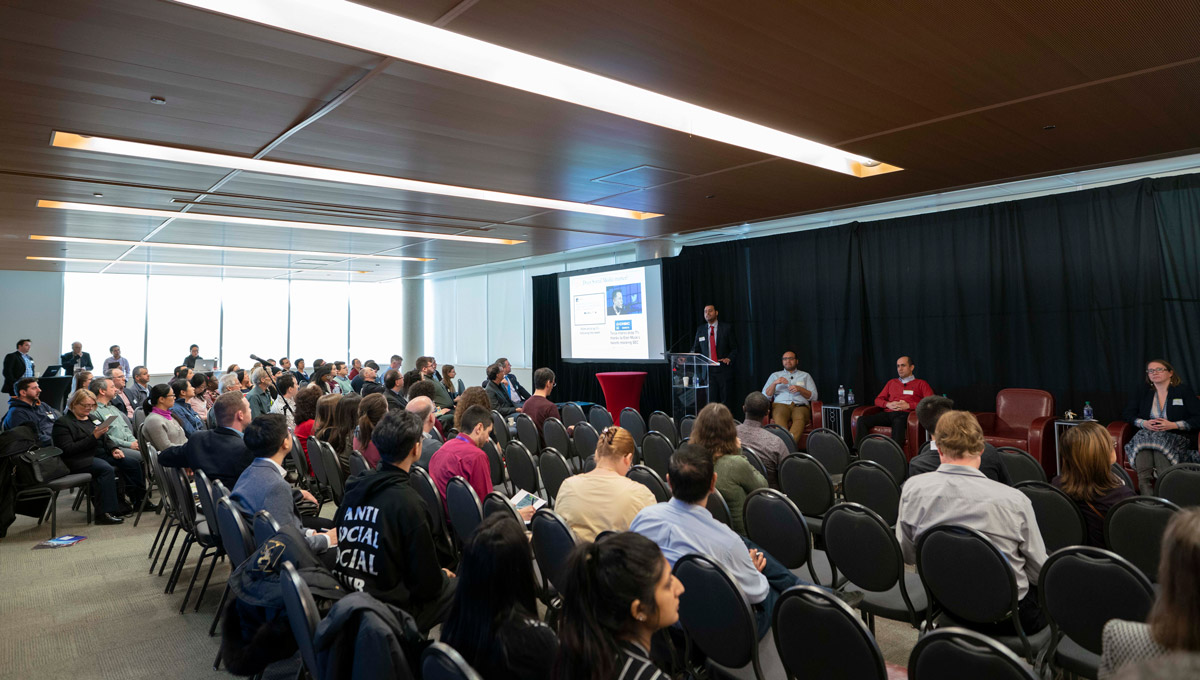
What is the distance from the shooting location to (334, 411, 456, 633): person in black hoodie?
2.54m

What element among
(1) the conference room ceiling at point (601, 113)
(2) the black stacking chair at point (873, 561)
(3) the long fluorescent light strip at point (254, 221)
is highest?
(3) the long fluorescent light strip at point (254, 221)

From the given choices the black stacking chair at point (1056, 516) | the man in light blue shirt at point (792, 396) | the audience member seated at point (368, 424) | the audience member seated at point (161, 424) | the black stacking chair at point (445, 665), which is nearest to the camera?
the black stacking chair at point (445, 665)

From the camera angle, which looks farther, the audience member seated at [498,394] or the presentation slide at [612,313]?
the presentation slide at [612,313]

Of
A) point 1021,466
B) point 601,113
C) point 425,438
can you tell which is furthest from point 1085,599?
point 425,438

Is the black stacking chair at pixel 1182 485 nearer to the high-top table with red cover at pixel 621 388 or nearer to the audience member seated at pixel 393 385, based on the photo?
the audience member seated at pixel 393 385

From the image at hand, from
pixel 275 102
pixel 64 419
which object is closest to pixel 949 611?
pixel 275 102

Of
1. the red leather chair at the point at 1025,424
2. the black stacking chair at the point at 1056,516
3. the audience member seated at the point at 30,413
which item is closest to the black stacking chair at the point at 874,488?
the black stacking chair at the point at 1056,516

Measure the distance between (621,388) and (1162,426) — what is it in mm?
6692

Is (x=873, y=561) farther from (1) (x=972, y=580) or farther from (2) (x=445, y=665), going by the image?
(2) (x=445, y=665)

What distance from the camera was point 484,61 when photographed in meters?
3.74

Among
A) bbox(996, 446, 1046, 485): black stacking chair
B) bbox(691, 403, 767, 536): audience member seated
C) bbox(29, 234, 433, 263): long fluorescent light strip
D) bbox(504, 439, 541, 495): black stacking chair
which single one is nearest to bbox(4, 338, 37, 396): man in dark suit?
bbox(29, 234, 433, 263): long fluorescent light strip

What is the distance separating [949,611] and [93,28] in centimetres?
463

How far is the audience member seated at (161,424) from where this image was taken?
591 cm

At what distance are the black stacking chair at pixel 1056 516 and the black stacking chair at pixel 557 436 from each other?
390 cm
